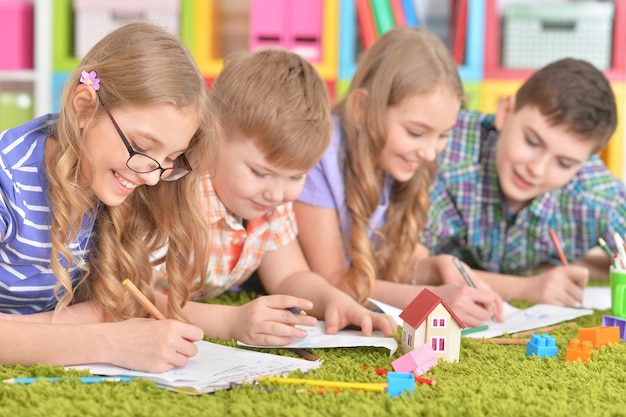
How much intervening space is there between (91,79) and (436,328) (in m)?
0.54

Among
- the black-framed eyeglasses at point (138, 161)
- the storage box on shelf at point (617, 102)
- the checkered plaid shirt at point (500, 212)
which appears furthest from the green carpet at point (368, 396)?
the storage box on shelf at point (617, 102)

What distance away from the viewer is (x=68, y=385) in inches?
34.0

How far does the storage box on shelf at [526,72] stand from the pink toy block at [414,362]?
5.57ft

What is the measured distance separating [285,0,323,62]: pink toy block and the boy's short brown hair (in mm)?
1041

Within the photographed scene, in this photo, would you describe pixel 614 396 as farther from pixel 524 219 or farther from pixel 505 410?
pixel 524 219

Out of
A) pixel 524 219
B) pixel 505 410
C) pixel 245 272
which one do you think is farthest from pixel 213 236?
pixel 524 219

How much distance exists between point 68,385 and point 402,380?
0.36 meters

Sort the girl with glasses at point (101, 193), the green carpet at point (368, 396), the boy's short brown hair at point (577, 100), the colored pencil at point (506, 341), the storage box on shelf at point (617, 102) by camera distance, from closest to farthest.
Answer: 1. the green carpet at point (368, 396)
2. the girl with glasses at point (101, 193)
3. the colored pencil at point (506, 341)
4. the boy's short brown hair at point (577, 100)
5. the storage box on shelf at point (617, 102)

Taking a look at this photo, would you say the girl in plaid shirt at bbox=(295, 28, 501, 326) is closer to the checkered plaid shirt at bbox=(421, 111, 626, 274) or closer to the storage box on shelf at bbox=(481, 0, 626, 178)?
the checkered plaid shirt at bbox=(421, 111, 626, 274)

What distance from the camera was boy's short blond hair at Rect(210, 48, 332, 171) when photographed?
123cm

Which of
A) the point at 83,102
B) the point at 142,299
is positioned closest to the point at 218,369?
the point at 142,299

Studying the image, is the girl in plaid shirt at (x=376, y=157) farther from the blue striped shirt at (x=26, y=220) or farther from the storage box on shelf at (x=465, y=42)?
the storage box on shelf at (x=465, y=42)

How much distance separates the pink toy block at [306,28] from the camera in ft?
8.35

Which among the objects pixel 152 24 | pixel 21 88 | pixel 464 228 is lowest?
pixel 464 228
